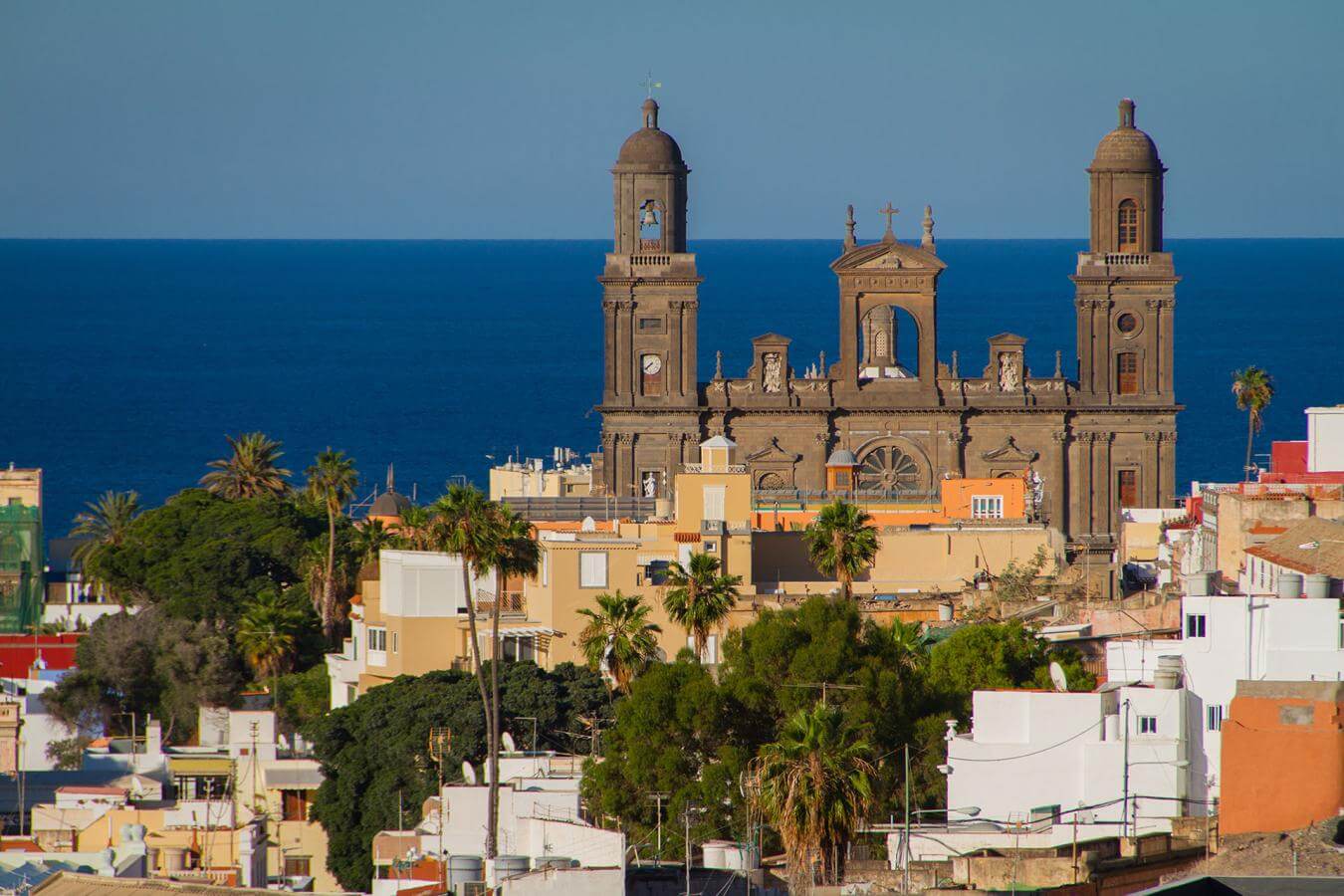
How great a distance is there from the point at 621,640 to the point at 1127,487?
144 ft

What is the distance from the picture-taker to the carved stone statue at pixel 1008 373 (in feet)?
348

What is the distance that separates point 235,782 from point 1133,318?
161 ft

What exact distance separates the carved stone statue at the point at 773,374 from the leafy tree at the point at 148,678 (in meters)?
30.4

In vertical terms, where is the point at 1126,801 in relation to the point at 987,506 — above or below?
below

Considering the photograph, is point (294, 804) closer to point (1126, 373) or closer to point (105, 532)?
point (105, 532)

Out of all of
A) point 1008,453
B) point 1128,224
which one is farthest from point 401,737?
point 1128,224

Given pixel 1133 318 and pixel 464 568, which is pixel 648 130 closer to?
pixel 1133 318

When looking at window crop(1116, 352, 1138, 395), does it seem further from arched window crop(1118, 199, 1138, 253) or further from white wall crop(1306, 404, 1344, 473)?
white wall crop(1306, 404, 1344, 473)

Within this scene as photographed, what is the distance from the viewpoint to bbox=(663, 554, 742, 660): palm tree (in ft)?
210

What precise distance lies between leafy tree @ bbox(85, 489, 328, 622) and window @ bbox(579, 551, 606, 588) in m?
13.1

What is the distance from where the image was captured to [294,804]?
64.4 m

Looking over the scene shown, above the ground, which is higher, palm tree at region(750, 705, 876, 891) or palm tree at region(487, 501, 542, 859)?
palm tree at region(487, 501, 542, 859)

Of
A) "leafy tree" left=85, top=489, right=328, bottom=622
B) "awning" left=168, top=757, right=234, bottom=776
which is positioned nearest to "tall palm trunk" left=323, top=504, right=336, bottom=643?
"leafy tree" left=85, top=489, right=328, bottom=622

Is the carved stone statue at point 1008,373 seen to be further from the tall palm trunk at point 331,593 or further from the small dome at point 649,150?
the tall palm trunk at point 331,593
